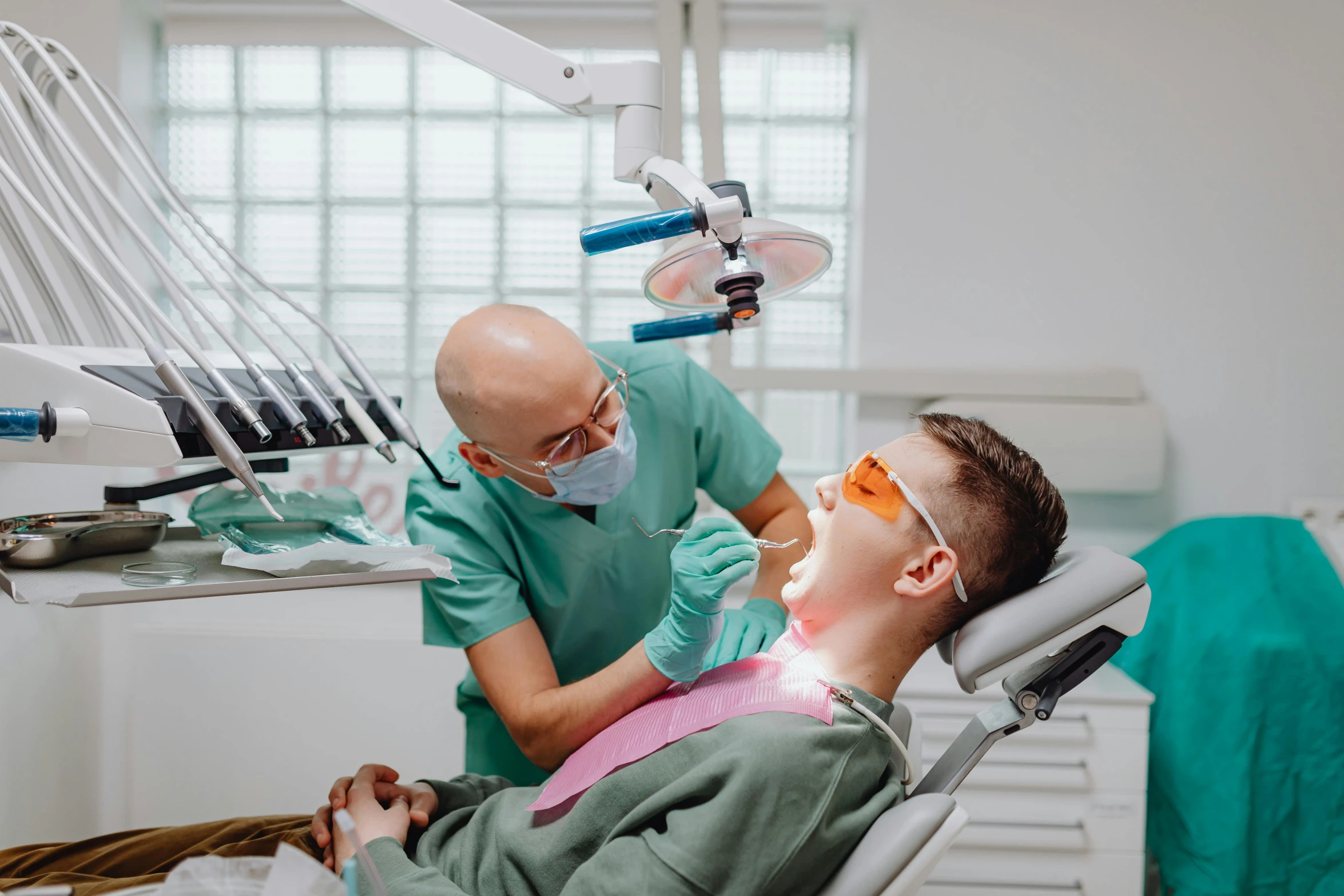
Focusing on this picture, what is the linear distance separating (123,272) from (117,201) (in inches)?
4.4

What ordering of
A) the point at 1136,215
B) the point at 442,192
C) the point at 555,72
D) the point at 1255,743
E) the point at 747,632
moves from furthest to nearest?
the point at 442,192 < the point at 1136,215 < the point at 1255,743 < the point at 747,632 < the point at 555,72

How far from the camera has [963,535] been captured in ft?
3.43

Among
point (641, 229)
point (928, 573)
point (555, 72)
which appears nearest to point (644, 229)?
point (641, 229)

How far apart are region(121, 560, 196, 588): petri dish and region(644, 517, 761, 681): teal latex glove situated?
52 centimetres

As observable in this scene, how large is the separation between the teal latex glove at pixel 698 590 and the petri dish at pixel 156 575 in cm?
52

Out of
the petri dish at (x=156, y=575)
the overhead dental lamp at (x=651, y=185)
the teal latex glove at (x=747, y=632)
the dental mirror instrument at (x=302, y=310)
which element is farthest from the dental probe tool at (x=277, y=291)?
the teal latex glove at (x=747, y=632)

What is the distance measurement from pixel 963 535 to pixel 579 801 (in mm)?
562

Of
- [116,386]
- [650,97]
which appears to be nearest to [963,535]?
[650,97]

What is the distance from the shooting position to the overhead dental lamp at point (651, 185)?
903mm

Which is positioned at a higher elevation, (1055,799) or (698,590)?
(698,590)

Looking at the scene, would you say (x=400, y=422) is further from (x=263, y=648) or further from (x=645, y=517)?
(x=263, y=648)

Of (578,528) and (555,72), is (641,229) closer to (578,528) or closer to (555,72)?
(555,72)

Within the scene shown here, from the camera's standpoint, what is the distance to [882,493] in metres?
1.07

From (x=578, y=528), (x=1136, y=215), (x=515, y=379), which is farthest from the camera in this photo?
(x=1136, y=215)
